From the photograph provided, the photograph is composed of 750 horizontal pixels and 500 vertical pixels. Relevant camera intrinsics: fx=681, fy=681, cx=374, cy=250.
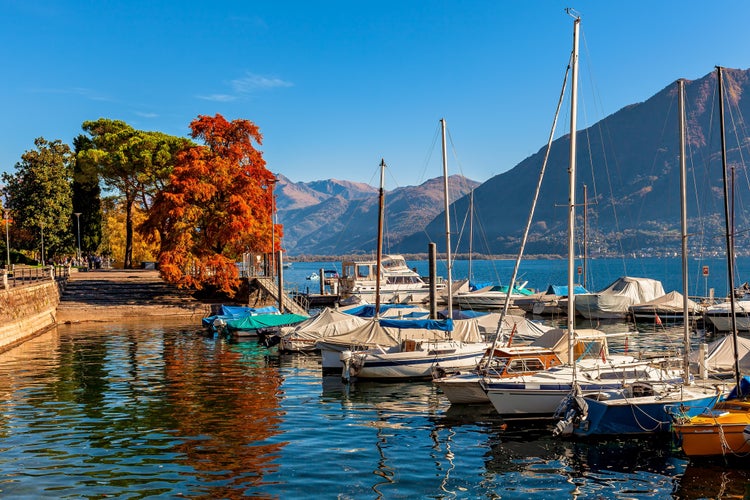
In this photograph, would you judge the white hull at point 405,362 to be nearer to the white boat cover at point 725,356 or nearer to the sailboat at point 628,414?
the white boat cover at point 725,356

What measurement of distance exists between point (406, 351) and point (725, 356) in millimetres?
13790

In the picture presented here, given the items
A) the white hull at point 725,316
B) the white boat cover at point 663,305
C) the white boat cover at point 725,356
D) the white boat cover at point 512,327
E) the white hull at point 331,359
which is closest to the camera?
the white boat cover at point 725,356

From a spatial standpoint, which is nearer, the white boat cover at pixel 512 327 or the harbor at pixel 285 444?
the harbor at pixel 285 444

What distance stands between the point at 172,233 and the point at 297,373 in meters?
30.6

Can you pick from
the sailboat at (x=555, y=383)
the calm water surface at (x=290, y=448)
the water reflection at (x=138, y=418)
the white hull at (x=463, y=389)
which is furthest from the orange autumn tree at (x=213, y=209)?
the sailboat at (x=555, y=383)

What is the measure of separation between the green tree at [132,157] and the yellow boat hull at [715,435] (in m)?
62.1

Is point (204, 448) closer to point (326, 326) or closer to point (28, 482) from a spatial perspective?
point (28, 482)

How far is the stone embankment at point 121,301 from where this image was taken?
58.6 m

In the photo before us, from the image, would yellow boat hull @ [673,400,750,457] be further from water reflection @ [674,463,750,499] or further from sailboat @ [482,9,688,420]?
sailboat @ [482,9,688,420]

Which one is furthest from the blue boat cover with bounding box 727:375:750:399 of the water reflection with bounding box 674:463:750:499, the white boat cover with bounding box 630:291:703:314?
the white boat cover with bounding box 630:291:703:314

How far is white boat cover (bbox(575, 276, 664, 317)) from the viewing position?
208ft

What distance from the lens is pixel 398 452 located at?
20578 millimetres

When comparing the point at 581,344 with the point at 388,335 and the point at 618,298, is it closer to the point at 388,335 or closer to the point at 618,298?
the point at 388,335

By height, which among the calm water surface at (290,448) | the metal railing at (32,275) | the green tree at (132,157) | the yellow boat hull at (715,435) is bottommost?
the calm water surface at (290,448)
